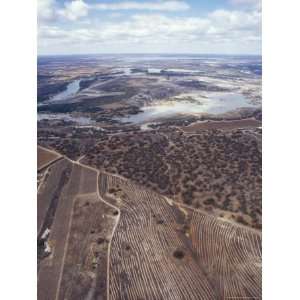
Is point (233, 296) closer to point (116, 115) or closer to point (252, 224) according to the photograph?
point (252, 224)

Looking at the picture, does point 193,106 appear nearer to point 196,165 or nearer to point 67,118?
point 67,118

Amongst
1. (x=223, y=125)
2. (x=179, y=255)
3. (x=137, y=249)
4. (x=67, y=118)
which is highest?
(x=67, y=118)

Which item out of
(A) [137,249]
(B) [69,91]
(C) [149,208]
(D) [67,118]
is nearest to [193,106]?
(D) [67,118]

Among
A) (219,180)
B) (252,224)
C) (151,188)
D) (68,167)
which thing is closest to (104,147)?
(68,167)

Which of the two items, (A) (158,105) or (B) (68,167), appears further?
(A) (158,105)

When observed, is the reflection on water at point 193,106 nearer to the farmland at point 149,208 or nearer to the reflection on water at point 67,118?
the farmland at point 149,208
